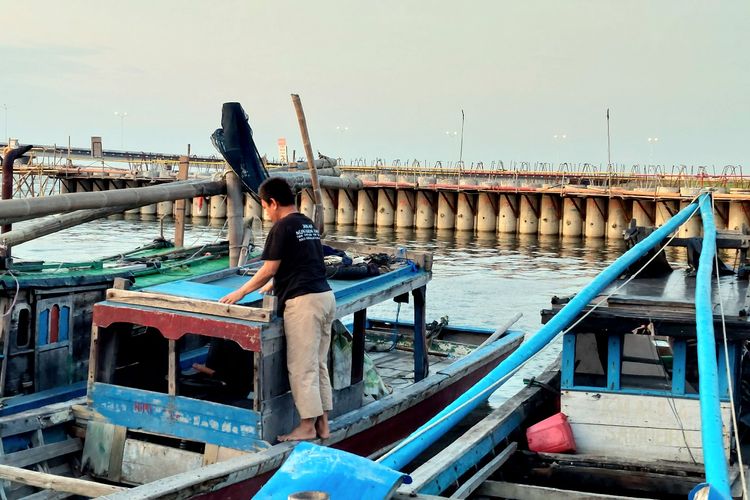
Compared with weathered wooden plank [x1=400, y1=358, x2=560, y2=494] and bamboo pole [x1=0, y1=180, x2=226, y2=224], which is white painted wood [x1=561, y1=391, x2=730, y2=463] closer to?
weathered wooden plank [x1=400, y1=358, x2=560, y2=494]

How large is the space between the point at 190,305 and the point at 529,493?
3686mm

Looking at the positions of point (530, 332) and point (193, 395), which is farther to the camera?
point (530, 332)

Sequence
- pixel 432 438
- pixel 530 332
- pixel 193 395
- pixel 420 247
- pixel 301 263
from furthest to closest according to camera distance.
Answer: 1. pixel 420 247
2. pixel 530 332
3. pixel 193 395
4. pixel 301 263
5. pixel 432 438

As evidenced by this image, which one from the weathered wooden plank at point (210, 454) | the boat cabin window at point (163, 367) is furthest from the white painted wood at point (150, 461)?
the boat cabin window at point (163, 367)

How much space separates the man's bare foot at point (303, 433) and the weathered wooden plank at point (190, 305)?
119 cm

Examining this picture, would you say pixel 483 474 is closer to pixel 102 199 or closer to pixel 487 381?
pixel 487 381

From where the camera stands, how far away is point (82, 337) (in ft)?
37.9

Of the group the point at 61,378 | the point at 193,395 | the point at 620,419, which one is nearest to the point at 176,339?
the point at 193,395

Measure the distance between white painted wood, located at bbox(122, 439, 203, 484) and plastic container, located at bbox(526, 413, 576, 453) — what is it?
11.5ft

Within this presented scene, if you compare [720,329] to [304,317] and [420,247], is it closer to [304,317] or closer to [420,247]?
[304,317]

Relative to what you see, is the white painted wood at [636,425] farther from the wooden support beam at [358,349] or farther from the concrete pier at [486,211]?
the concrete pier at [486,211]

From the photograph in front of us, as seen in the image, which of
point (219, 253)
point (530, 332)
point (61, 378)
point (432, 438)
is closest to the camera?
point (432, 438)

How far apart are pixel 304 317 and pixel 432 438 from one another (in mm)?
2347

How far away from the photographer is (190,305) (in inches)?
345
